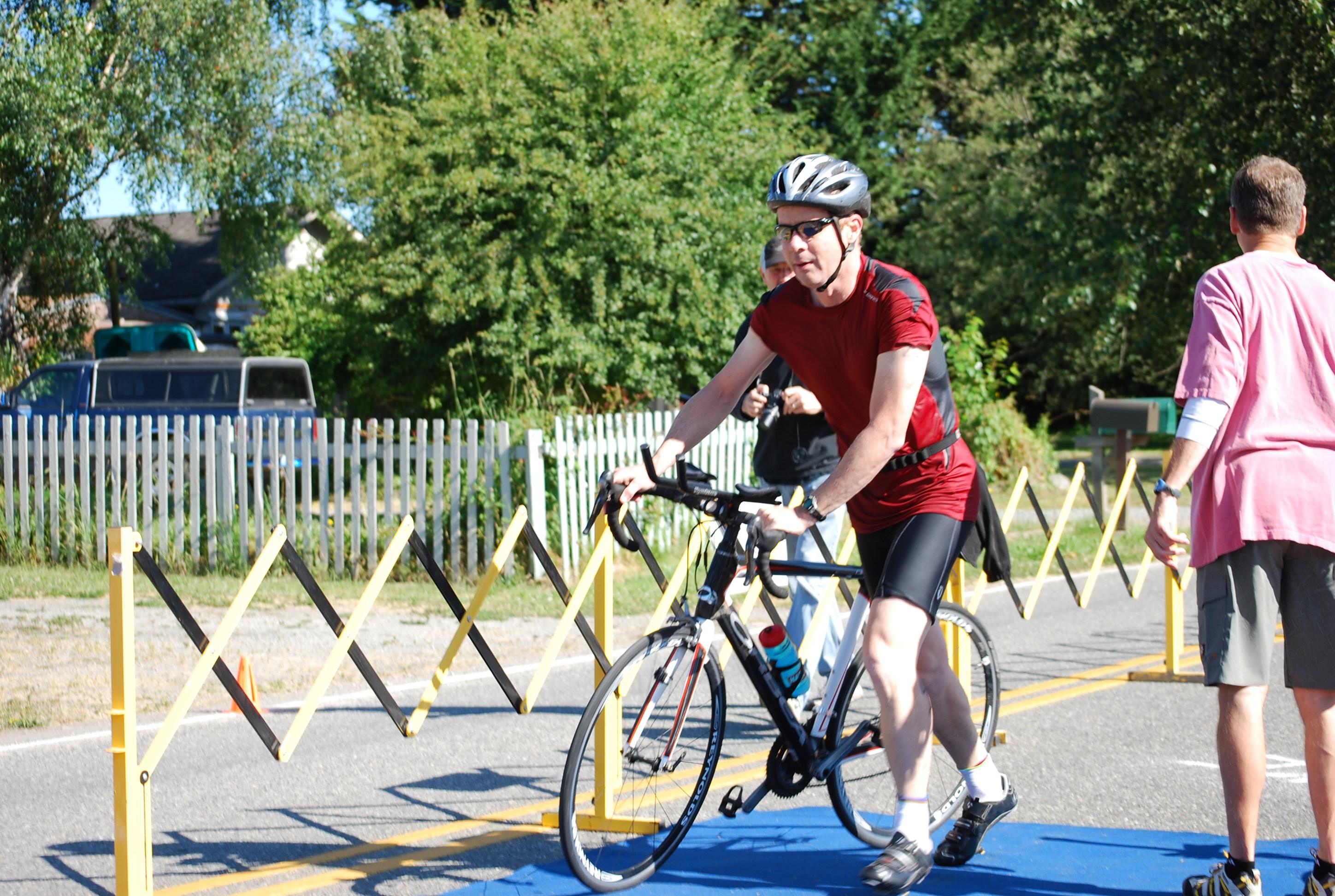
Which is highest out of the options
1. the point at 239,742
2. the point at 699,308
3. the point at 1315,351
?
the point at 699,308

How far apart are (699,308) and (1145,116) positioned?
7992mm

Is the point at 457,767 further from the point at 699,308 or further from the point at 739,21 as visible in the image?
the point at 739,21

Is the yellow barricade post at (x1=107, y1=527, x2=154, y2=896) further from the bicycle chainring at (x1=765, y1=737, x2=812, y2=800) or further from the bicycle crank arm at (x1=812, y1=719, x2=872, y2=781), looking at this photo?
the bicycle crank arm at (x1=812, y1=719, x2=872, y2=781)

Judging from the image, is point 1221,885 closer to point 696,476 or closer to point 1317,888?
point 1317,888

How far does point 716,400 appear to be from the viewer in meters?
4.20

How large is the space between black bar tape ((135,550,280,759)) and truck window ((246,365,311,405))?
688 inches

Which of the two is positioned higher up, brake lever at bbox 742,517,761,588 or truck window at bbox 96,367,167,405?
truck window at bbox 96,367,167,405

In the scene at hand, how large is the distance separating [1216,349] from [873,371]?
0.92m

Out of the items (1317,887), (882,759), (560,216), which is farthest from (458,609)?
(560,216)

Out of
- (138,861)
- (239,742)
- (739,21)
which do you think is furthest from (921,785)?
(739,21)

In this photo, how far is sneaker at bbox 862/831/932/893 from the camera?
3.61 m

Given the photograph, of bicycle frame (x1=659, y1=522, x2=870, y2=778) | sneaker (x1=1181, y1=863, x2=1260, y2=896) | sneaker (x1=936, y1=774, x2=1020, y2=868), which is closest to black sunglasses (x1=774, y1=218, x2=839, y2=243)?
bicycle frame (x1=659, y1=522, x2=870, y2=778)

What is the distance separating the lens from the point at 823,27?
107 ft

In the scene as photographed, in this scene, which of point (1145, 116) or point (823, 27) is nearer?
point (1145, 116)
